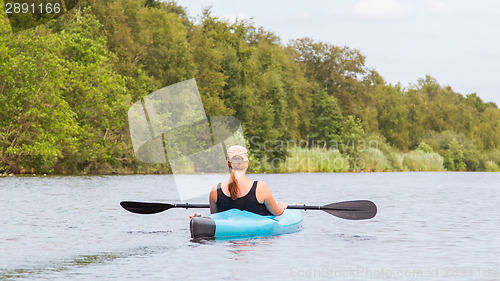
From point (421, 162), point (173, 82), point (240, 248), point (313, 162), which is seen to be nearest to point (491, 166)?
point (421, 162)

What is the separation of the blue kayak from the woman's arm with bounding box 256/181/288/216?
0.46ft

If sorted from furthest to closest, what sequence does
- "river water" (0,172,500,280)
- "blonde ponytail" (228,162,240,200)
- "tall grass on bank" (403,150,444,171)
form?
"tall grass on bank" (403,150,444,171)
"blonde ponytail" (228,162,240,200)
"river water" (0,172,500,280)

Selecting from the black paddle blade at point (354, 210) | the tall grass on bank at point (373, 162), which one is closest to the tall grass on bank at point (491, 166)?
the tall grass on bank at point (373, 162)

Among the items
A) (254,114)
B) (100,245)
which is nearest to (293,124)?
(254,114)

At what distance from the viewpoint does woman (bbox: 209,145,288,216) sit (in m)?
11.1

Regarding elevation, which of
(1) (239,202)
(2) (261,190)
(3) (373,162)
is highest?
(2) (261,190)

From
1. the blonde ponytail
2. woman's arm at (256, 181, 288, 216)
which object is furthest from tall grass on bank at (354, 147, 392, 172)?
the blonde ponytail

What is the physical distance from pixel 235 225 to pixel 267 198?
28.5 inches

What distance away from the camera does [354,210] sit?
45.0 ft

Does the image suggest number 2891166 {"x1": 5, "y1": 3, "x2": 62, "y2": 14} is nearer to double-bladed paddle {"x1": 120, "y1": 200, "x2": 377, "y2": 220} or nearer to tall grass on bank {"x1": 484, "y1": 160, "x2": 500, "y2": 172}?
double-bladed paddle {"x1": 120, "y1": 200, "x2": 377, "y2": 220}

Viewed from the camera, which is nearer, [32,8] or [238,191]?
[238,191]

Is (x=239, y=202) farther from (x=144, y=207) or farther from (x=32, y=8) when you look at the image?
(x=32, y=8)

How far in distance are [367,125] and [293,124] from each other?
12.1 metres

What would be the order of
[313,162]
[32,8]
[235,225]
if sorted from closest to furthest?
[235,225]
[32,8]
[313,162]
